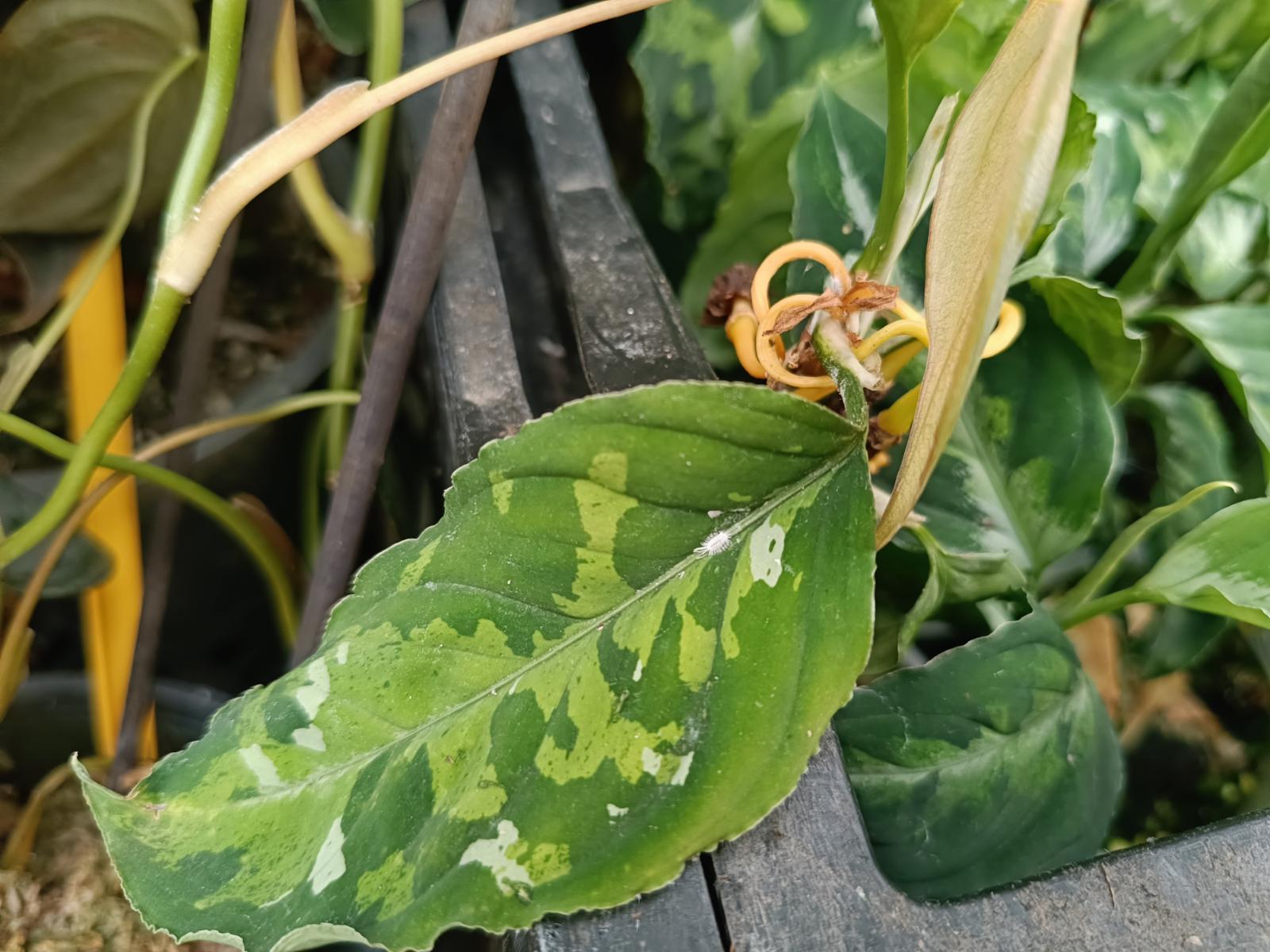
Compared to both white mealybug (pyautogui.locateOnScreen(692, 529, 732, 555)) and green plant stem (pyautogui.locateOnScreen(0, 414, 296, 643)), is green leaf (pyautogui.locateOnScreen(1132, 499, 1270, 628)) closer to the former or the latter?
white mealybug (pyautogui.locateOnScreen(692, 529, 732, 555))

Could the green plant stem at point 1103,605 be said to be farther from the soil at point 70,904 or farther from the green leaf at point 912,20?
the soil at point 70,904

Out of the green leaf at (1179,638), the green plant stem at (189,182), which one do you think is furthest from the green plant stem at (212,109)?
the green leaf at (1179,638)

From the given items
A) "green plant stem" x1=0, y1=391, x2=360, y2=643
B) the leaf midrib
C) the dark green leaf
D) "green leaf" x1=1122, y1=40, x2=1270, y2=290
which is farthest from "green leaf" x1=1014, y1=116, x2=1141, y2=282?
the dark green leaf

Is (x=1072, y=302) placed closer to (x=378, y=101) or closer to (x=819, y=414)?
(x=819, y=414)

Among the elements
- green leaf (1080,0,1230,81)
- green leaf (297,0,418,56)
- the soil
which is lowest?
the soil

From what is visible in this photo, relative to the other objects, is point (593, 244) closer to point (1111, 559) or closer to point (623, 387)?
point (623, 387)

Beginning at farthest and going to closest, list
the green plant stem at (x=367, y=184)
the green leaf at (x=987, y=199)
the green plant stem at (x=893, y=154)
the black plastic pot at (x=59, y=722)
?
1. the black plastic pot at (x=59, y=722)
2. the green plant stem at (x=367, y=184)
3. the green plant stem at (x=893, y=154)
4. the green leaf at (x=987, y=199)

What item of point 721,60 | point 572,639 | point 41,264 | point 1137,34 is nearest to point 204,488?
point 41,264
